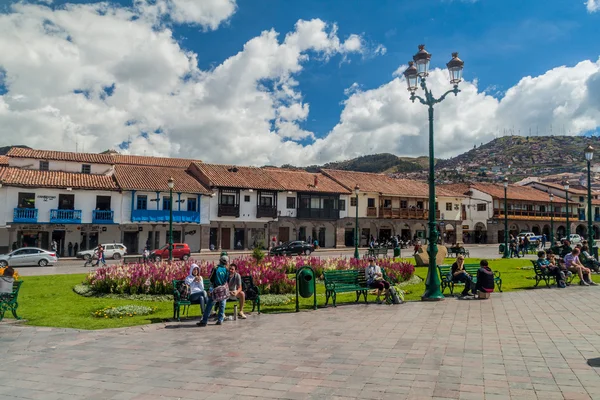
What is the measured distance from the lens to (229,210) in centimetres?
4406

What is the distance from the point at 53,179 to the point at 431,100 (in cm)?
3364

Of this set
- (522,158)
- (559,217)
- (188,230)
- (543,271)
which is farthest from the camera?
(522,158)

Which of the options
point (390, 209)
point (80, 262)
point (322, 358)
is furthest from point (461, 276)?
point (390, 209)

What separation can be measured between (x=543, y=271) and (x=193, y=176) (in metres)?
37.4

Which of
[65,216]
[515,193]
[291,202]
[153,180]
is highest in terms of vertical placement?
[515,193]

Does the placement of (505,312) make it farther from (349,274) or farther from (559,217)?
(559,217)

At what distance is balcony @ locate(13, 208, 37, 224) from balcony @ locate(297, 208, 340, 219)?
24052mm

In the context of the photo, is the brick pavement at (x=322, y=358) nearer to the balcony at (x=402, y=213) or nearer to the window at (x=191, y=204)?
the window at (x=191, y=204)

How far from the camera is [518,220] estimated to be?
210 feet

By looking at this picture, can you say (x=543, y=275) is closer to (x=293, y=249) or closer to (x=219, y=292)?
(x=219, y=292)

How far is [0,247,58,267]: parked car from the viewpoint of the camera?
1119 inches

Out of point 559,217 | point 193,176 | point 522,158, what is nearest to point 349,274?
point 193,176

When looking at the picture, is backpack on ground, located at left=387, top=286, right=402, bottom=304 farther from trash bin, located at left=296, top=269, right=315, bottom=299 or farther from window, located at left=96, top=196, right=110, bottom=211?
window, located at left=96, top=196, right=110, bottom=211

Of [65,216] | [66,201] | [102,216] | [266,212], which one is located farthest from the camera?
[266,212]
